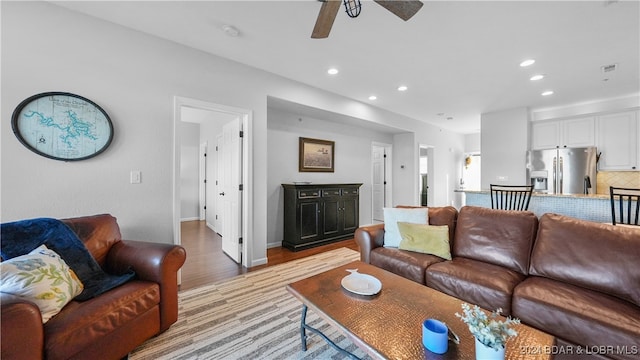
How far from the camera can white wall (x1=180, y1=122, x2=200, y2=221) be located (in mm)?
6438

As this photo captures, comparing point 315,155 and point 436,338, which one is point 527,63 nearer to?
point 315,155

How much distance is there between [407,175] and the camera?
596 cm

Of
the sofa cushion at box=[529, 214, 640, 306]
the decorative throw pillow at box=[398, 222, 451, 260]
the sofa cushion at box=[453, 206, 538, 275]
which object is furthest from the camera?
the decorative throw pillow at box=[398, 222, 451, 260]

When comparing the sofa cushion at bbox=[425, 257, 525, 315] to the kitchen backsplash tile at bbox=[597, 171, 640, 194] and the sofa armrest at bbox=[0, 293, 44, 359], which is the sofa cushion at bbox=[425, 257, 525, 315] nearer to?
the sofa armrest at bbox=[0, 293, 44, 359]

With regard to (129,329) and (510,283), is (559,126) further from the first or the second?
(129,329)

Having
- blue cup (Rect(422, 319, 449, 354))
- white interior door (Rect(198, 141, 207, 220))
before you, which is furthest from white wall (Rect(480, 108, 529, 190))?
white interior door (Rect(198, 141, 207, 220))

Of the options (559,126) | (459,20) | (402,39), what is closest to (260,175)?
(402,39)

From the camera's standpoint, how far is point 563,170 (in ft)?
14.7

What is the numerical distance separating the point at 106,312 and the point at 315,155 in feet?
11.9

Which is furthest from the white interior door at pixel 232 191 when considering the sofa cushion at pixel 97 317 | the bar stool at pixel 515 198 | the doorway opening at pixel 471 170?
the doorway opening at pixel 471 170

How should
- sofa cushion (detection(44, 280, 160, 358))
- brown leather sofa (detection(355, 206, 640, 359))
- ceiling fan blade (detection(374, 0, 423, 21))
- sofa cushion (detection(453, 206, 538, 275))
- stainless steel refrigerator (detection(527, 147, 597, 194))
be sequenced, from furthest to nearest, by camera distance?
1. stainless steel refrigerator (detection(527, 147, 597, 194))
2. sofa cushion (detection(453, 206, 538, 275))
3. ceiling fan blade (detection(374, 0, 423, 21))
4. brown leather sofa (detection(355, 206, 640, 359))
5. sofa cushion (detection(44, 280, 160, 358))

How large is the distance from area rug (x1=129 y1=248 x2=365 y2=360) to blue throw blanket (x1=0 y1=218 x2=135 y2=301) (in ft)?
1.64

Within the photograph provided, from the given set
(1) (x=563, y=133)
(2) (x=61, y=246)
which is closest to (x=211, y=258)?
(2) (x=61, y=246)

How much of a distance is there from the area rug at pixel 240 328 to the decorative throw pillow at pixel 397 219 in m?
1.06
